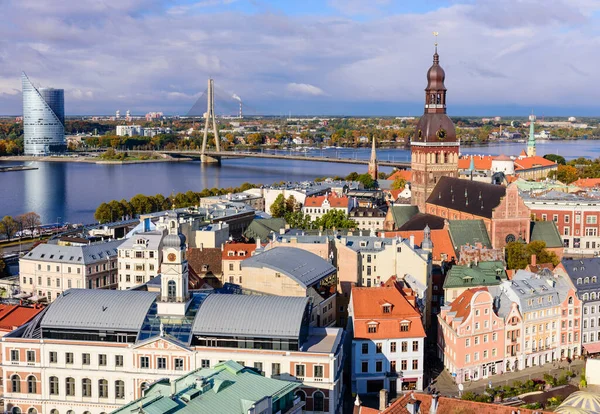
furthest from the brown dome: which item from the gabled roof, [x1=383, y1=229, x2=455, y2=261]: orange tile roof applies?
[x1=383, y1=229, x2=455, y2=261]: orange tile roof

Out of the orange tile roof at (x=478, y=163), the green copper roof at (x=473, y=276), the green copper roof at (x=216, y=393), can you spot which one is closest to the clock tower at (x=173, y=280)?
the green copper roof at (x=216, y=393)

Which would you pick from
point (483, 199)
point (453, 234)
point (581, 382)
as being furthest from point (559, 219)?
point (581, 382)

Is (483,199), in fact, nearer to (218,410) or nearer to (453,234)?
(453,234)

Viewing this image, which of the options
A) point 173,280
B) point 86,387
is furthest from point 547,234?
point 86,387

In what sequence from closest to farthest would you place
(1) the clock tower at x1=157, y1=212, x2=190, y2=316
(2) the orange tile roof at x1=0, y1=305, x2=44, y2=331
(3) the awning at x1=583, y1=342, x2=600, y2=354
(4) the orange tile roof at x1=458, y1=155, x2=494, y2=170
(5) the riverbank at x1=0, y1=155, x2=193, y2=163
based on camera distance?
1. (1) the clock tower at x1=157, y1=212, x2=190, y2=316
2. (2) the orange tile roof at x1=0, y1=305, x2=44, y2=331
3. (3) the awning at x1=583, y1=342, x2=600, y2=354
4. (4) the orange tile roof at x1=458, y1=155, x2=494, y2=170
5. (5) the riverbank at x1=0, y1=155, x2=193, y2=163

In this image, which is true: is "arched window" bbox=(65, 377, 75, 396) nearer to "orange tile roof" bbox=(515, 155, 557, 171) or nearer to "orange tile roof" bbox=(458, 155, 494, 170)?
"orange tile roof" bbox=(458, 155, 494, 170)

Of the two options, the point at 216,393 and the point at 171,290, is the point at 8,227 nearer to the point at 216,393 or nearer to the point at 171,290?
the point at 171,290

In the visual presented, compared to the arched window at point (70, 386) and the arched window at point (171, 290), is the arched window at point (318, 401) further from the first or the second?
the arched window at point (70, 386)
